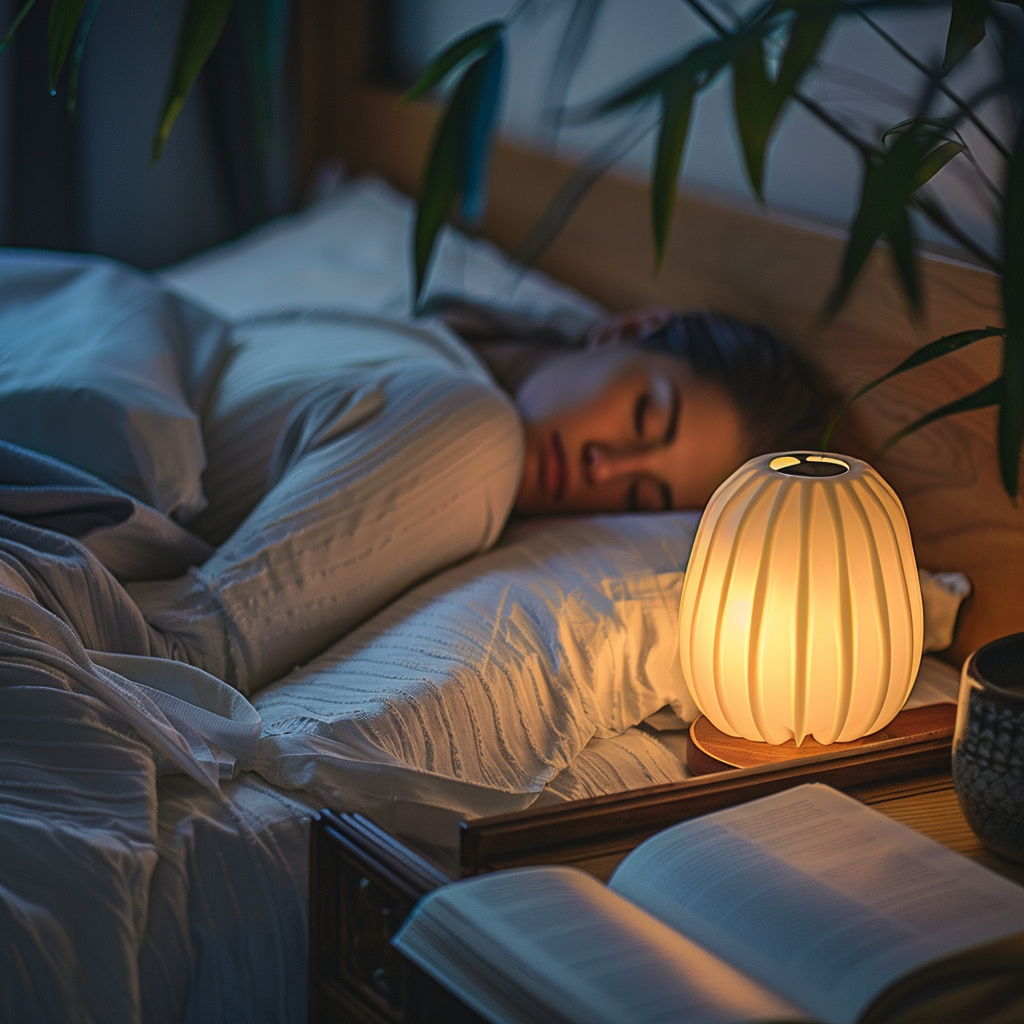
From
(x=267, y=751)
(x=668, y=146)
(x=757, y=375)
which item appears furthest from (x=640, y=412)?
(x=668, y=146)

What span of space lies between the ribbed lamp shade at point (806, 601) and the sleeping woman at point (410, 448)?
339mm

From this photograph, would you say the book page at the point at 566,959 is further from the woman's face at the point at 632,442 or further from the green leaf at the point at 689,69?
the woman's face at the point at 632,442

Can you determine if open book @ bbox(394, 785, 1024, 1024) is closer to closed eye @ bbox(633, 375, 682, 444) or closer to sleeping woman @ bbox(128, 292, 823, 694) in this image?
sleeping woman @ bbox(128, 292, 823, 694)

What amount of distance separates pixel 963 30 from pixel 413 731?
2.02 ft

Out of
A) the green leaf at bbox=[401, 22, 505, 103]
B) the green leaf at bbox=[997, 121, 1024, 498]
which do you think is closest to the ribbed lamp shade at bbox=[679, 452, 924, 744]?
the green leaf at bbox=[997, 121, 1024, 498]

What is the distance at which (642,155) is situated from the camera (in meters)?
1.71

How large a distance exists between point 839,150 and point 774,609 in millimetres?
733

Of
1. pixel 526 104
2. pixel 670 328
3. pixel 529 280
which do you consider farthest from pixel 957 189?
pixel 526 104

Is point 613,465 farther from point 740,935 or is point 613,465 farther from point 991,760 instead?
point 740,935

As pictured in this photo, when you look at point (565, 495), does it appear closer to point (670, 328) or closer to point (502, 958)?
point (670, 328)

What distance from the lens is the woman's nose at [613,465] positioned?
4.42 ft

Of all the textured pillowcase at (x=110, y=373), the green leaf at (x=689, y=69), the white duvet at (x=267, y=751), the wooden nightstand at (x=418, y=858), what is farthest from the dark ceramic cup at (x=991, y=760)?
the textured pillowcase at (x=110, y=373)

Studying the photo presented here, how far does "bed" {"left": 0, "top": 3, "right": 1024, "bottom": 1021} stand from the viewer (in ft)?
2.47

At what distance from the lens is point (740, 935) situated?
0.62 metres
